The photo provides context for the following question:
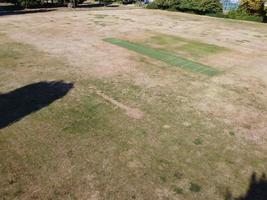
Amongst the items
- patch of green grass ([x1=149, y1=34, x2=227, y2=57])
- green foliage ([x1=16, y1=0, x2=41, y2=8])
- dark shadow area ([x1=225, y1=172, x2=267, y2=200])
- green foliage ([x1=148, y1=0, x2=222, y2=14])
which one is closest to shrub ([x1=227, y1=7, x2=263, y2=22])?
green foliage ([x1=148, y1=0, x2=222, y2=14])

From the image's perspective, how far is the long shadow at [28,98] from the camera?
32.6 ft

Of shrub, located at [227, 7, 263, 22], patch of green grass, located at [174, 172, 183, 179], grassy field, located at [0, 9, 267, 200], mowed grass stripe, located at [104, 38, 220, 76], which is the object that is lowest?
patch of green grass, located at [174, 172, 183, 179]

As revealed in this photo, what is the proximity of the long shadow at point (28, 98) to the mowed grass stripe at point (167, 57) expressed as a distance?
686cm

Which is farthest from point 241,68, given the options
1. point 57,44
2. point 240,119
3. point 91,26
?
point 91,26

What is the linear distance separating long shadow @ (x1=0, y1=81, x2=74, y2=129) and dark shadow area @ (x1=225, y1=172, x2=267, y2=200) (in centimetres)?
735

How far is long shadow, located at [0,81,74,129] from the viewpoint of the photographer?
9930mm

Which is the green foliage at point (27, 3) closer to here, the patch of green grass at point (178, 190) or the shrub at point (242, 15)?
the shrub at point (242, 15)

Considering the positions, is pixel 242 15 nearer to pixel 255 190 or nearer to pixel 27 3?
pixel 27 3

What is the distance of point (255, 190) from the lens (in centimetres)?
718

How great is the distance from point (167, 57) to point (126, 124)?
356 inches

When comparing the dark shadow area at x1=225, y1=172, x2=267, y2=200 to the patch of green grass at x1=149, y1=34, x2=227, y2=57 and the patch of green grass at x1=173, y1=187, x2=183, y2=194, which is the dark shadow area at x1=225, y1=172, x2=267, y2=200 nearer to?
the patch of green grass at x1=173, y1=187, x2=183, y2=194

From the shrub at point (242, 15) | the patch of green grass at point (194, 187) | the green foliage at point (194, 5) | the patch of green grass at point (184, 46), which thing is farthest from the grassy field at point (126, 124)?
the green foliage at point (194, 5)

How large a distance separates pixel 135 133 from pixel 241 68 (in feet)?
32.6

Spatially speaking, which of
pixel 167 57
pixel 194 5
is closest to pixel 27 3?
pixel 194 5
